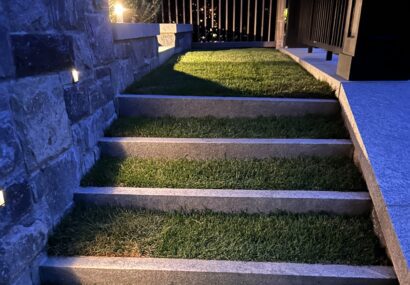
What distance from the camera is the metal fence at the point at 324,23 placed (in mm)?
3109

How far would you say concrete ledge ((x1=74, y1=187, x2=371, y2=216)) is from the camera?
1.83 meters

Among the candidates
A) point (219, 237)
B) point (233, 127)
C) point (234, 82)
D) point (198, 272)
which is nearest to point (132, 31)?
point (234, 82)

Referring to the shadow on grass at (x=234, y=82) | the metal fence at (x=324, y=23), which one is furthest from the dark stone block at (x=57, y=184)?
the metal fence at (x=324, y=23)

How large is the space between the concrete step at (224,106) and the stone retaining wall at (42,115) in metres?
0.44

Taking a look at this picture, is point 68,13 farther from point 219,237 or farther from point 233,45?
point 233,45

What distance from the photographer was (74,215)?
1.86 m

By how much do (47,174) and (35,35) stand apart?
2.19 ft

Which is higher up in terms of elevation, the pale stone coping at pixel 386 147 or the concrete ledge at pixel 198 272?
the pale stone coping at pixel 386 147

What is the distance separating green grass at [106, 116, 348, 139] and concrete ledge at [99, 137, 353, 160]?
0.07 meters

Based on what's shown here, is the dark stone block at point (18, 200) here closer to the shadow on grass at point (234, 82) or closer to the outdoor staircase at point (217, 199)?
the outdoor staircase at point (217, 199)

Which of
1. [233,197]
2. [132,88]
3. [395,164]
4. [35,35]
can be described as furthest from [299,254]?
[132,88]

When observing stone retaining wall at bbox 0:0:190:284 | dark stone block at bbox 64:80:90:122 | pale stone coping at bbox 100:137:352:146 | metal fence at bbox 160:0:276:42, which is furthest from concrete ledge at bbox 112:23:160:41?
metal fence at bbox 160:0:276:42

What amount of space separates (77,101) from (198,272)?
1197 millimetres

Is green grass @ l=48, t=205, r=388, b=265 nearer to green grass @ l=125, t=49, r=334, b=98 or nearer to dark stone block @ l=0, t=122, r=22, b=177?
dark stone block @ l=0, t=122, r=22, b=177
